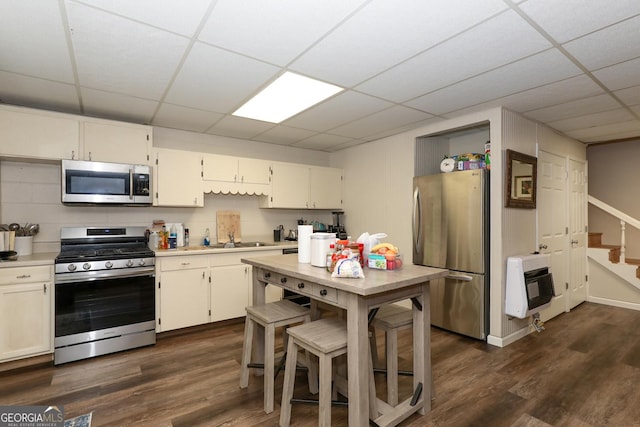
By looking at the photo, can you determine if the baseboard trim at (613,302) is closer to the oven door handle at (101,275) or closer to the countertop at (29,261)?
A: the oven door handle at (101,275)

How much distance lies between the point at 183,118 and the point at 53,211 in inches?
64.5

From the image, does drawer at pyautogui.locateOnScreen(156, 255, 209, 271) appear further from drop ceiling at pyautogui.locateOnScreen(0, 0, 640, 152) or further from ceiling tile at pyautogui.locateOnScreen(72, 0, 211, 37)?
ceiling tile at pyautogui.locateOnScreen(72, 0, 211, 37)

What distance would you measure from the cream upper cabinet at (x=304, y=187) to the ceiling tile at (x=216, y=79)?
4.84 feet

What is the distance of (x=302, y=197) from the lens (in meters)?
4.66

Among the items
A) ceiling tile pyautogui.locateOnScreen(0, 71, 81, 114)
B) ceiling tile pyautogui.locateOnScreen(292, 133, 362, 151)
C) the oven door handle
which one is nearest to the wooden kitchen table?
the oven door handle

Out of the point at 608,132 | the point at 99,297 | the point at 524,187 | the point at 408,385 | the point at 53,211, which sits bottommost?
the point at 408,385

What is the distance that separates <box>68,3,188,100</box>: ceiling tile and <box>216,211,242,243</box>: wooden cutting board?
1.90 meters

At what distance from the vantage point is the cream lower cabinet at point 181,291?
3324 millimetres

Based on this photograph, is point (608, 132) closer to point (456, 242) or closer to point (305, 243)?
point (456, 242)

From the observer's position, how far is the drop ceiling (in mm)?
1687

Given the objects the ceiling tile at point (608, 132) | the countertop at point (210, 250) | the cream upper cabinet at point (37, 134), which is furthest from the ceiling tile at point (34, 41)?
the ceiling tile at point (608, 132)

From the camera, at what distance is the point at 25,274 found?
270cm

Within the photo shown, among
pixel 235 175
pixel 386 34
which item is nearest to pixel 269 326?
pixel 386 34

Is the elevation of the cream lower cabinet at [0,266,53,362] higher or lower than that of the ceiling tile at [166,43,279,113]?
lower
